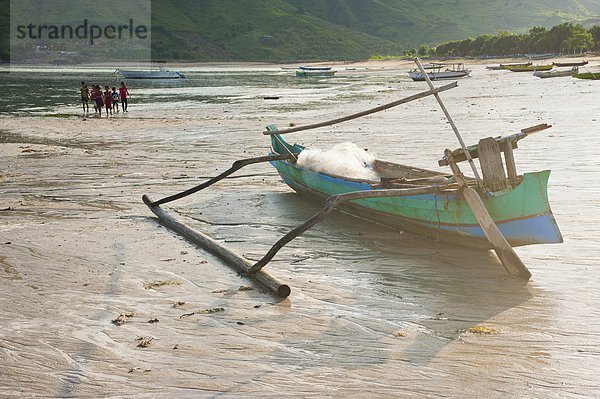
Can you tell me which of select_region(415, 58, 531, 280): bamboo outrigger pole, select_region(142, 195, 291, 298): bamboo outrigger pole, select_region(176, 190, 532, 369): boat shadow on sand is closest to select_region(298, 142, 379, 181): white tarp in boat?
select_region(176, 190, 532, 369): boat shadow on sand

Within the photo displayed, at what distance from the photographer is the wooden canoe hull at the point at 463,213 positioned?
888 cm

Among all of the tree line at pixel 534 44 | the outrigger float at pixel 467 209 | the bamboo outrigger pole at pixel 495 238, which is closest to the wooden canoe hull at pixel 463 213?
the outrigger float at pixel 467 209

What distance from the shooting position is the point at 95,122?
31953mm

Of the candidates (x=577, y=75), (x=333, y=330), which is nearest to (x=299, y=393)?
(x=333, y=330)

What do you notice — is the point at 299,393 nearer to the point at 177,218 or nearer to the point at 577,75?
the point at 177,218

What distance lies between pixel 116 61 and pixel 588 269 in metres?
179

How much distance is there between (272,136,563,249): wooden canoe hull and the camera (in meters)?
8.88

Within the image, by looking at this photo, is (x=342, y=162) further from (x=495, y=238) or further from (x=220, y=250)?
(x=495, y=238)

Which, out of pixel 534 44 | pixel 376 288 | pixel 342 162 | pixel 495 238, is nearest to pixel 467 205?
pixel 495 238

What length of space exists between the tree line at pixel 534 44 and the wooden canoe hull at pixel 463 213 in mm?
102450

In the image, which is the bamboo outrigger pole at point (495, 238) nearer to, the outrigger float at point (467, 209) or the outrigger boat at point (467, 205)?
the outrigger float at point (467, 209)

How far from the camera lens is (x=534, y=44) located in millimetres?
117875

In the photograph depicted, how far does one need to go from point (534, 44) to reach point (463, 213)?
116m

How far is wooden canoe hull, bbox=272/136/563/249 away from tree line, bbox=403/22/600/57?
102450 mm
